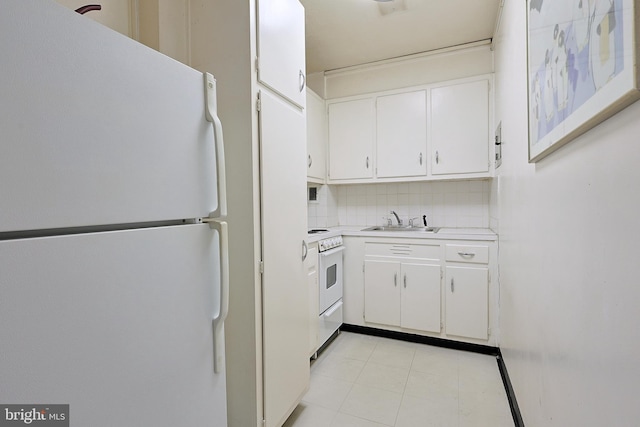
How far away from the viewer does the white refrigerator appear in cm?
50

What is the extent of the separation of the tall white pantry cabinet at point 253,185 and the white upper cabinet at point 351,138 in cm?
160

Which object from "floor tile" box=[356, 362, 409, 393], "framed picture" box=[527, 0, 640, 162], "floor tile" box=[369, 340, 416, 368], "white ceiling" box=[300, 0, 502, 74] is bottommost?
"floor tile" box=[369, 340, 416, 368]

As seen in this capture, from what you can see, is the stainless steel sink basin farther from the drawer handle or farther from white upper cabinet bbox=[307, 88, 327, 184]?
white upper cabinet bbox=[307, 88, 327, 184]

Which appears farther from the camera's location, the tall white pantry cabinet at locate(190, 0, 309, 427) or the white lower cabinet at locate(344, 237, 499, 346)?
the white lower cabinet at locate(344, 237, 499, 346)

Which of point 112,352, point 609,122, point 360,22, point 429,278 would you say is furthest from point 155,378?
point 360,22

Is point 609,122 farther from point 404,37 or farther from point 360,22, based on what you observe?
point 404,37

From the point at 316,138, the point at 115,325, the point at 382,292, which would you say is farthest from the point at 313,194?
the point at 115,325

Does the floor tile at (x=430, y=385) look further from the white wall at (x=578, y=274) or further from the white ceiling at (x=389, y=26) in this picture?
the white ceiling at (x=389, y=26)

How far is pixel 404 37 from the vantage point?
2.57m

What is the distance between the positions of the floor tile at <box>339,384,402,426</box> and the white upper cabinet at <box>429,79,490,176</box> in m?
1.87

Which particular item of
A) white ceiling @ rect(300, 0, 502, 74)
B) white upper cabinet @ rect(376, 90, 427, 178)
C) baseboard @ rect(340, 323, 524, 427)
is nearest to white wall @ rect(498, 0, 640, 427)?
baseboard @ rect(340, 323, 524, 427)

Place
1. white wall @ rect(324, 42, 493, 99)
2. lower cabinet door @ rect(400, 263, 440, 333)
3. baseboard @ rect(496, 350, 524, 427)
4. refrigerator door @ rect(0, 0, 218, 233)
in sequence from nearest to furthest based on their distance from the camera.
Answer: refrigerator door @ rect(0, 0, 218, 233)
baseboard @ rect(496, 350, 524, 427)
lower cabinet door @ rect(400, 263, 440, 333)
white wall @ rect(324, 42, 493, 99)

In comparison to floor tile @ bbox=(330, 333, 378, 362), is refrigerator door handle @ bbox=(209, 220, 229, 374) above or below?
above

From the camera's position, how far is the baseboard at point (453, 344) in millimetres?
1865
